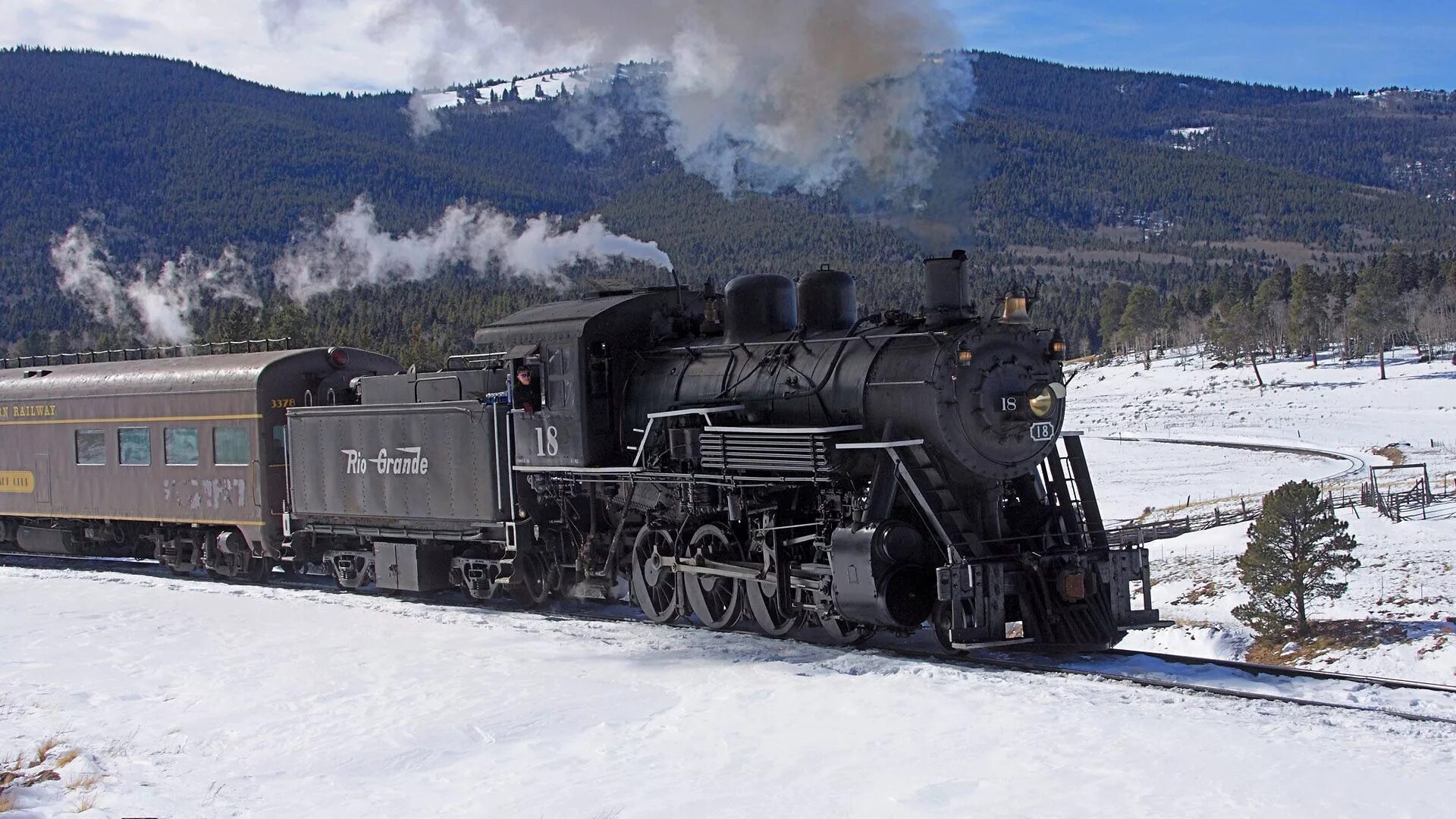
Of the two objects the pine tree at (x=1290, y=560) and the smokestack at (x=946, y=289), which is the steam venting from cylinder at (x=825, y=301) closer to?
the smokestack at (x=946, y=289)

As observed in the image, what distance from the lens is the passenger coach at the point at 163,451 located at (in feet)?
63.3

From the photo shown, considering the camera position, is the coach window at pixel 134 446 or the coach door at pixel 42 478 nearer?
the coach window at pixel 134 446

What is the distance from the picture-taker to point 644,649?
1277cm

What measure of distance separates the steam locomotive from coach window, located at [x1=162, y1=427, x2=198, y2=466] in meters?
2.45

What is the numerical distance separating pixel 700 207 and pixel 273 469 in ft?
596

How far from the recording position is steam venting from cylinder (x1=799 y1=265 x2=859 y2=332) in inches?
542

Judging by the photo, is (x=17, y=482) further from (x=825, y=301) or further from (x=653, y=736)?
(x=653, y=736)

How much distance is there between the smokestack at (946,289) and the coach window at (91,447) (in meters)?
15.8

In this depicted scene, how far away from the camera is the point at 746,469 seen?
12797 millimetres

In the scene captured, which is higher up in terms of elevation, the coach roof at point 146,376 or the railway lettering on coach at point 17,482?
the coach roof at point 146,376

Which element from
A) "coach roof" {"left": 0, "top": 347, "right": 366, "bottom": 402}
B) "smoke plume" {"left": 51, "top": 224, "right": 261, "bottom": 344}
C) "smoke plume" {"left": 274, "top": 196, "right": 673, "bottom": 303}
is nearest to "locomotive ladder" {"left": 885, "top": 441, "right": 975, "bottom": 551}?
"smoke plume" {"left": 274, "top": 196, "right": 673, "bottom": 303}

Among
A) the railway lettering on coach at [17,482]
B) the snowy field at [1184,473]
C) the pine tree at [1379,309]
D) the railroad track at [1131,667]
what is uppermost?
the pine tree at [1379,309]

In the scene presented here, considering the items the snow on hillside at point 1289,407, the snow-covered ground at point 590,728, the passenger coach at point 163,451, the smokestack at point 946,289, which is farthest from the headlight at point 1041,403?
the snow on hillside at point 1289,407

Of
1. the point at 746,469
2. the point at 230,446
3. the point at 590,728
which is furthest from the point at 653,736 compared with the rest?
the point at 230,446
